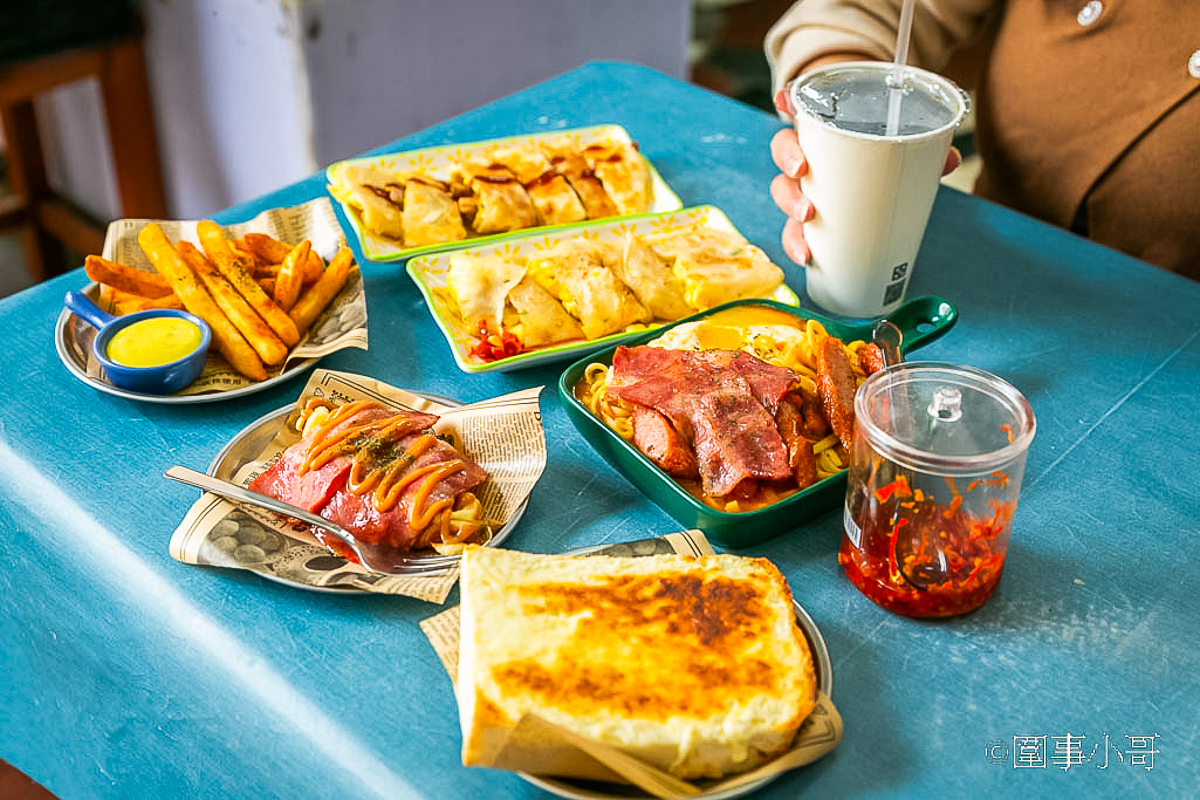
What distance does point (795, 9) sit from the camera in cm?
208

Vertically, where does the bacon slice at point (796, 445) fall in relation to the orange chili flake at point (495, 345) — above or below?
above

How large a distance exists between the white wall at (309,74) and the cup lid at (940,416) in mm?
2184

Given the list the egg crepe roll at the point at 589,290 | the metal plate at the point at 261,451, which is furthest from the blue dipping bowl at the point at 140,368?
the egg crepe roll at the point at 589,290

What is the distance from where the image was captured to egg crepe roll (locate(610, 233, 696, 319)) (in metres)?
1.60

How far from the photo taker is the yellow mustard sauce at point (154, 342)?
4.74 feet

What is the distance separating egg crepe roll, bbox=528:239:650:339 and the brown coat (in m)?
0.67

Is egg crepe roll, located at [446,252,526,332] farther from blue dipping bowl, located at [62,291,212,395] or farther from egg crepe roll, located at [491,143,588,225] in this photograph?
blue dipping bowl, located at [62,291,212,395]

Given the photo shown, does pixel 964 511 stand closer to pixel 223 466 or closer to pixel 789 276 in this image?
pixel 789 276

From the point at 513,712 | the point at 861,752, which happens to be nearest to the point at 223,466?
the point at 513,712

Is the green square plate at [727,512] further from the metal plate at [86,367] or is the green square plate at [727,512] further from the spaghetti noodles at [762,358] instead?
the metal plate at [86,367]

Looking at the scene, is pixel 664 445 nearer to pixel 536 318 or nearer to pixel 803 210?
pixel 536 318

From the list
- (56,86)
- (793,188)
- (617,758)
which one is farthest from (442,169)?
(56,86)

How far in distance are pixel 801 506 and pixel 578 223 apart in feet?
2.42

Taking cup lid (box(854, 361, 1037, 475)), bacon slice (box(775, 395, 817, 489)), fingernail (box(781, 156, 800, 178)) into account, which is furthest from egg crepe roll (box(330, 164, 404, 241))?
cup lid (box(854, 361, 1037, 475))
